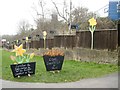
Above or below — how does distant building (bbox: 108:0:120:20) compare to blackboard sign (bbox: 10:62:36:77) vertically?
above

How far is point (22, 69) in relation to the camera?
1259cm

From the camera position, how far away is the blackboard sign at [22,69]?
12359mm

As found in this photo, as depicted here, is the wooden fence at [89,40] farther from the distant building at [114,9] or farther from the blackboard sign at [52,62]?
the blackboard sign at [52,62]

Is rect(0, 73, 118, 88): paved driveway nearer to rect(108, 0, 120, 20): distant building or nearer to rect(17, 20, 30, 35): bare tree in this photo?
rect(108, 0, 120, 20): distant building

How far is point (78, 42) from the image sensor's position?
21.2 m

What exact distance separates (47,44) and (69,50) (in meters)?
11.1

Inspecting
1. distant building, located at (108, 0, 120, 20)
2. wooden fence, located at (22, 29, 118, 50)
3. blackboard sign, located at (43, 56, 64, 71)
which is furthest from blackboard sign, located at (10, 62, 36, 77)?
distant building, located at (108, 0, 120, 20)

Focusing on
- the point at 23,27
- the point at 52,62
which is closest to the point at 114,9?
the point at 52,62

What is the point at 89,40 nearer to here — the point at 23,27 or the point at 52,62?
the point at 52,62

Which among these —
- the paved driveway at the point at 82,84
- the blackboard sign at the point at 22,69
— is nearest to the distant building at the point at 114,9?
the paved driveway at the point at 82,84

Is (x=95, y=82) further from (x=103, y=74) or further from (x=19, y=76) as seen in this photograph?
(x=19, y=76)

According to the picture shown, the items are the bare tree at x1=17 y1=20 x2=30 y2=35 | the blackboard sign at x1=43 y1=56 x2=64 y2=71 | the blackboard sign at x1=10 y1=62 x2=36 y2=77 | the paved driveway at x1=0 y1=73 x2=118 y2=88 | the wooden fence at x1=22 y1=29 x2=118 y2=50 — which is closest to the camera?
the paved driveway at x1=0 y1=73 x2=118 y2=88

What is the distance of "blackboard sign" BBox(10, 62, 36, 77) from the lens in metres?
12.4

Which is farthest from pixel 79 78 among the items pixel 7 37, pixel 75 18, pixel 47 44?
pixel 7 37
